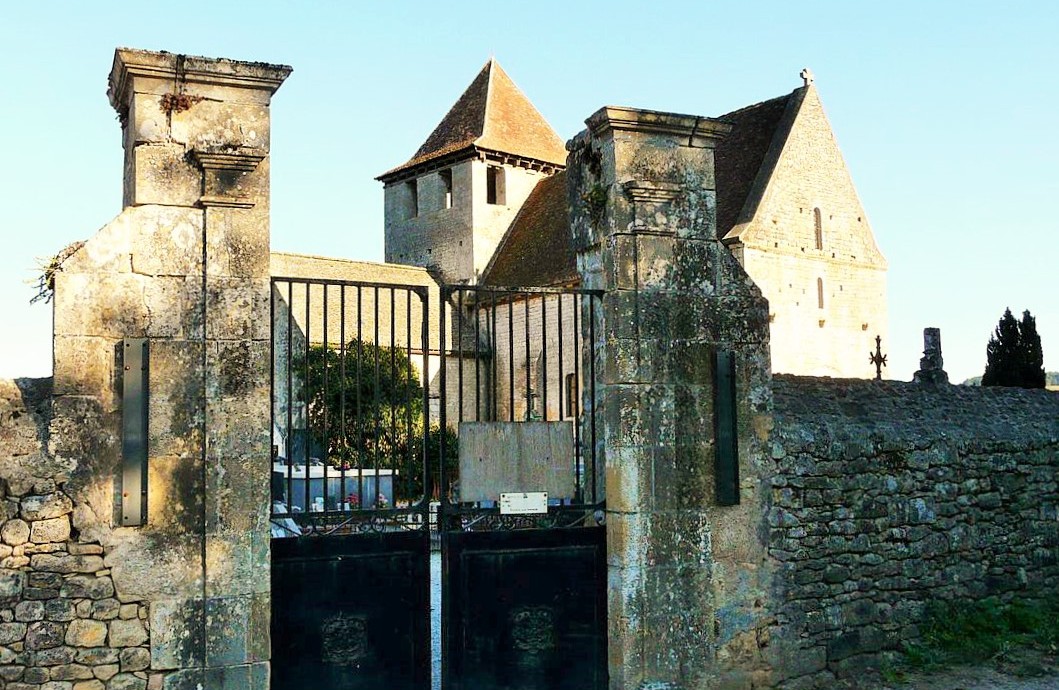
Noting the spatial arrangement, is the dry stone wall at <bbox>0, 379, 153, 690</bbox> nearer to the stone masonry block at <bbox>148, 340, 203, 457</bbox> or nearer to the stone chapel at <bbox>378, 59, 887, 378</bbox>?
the stone masonry block at <bbox>148, 340, 203, 457</bbox>

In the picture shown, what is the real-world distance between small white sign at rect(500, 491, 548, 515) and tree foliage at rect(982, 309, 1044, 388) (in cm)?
2226

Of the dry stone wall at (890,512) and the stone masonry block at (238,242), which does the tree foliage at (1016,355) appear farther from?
the stone masonry block at (238,242)

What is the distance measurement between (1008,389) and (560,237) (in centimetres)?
2252

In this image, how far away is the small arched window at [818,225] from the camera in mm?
27156

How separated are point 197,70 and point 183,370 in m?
1.56

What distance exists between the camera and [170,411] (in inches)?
201

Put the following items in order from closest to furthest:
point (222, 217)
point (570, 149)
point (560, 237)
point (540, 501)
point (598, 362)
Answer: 1. point (222, 217)
2. point (540, 501)
3. point (598, 362)
4. point (570, 149)
5. point (560, 237)

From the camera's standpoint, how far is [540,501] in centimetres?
598

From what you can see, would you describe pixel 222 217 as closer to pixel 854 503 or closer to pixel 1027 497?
pixel 854 503

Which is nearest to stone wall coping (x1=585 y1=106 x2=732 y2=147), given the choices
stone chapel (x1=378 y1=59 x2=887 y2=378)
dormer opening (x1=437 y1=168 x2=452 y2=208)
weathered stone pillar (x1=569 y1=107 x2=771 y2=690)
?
weathered stone pillar (x1=569 y1=107 x2=771 y2=690)

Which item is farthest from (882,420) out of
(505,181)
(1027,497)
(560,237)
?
(505,181)

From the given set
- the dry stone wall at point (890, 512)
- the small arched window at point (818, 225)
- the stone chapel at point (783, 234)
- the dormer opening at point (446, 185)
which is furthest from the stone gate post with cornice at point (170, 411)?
the dormer opening at point (446, 185)

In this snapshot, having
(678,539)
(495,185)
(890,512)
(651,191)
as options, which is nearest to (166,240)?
(651,191)

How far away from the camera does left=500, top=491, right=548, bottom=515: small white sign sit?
593cm
